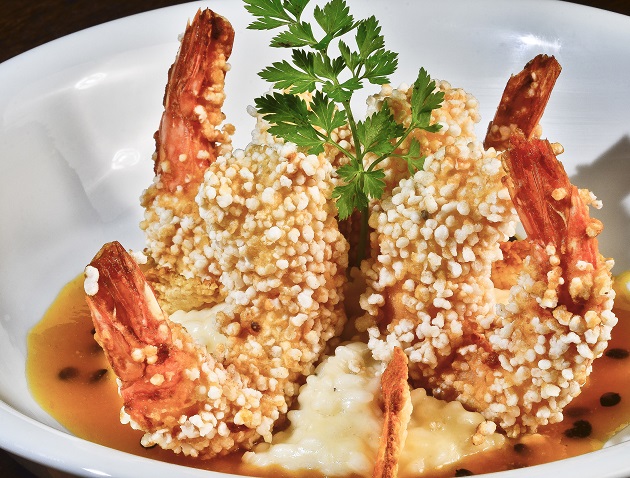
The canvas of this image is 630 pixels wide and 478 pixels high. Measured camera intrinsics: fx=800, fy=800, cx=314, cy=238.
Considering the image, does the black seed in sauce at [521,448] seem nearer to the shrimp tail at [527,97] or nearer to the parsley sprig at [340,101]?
the parsley sprig at [340,101]

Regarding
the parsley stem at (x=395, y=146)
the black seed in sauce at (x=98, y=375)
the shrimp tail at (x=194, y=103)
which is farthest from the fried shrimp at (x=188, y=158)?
the parsley stem at (x=395, y=146)

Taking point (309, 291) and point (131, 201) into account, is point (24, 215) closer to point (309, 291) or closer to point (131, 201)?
point (131, 201)

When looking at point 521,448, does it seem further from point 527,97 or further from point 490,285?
point 527,97

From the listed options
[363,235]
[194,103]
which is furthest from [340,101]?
[194,103]

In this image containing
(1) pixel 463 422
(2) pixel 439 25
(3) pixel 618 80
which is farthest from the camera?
(2) pixel 439 25

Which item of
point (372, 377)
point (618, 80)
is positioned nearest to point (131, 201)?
point (372, 377)

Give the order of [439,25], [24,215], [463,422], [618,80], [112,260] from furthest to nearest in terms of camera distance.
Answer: [439,25]
[618,80]
[24,215]
[463,422]
[112,260]
